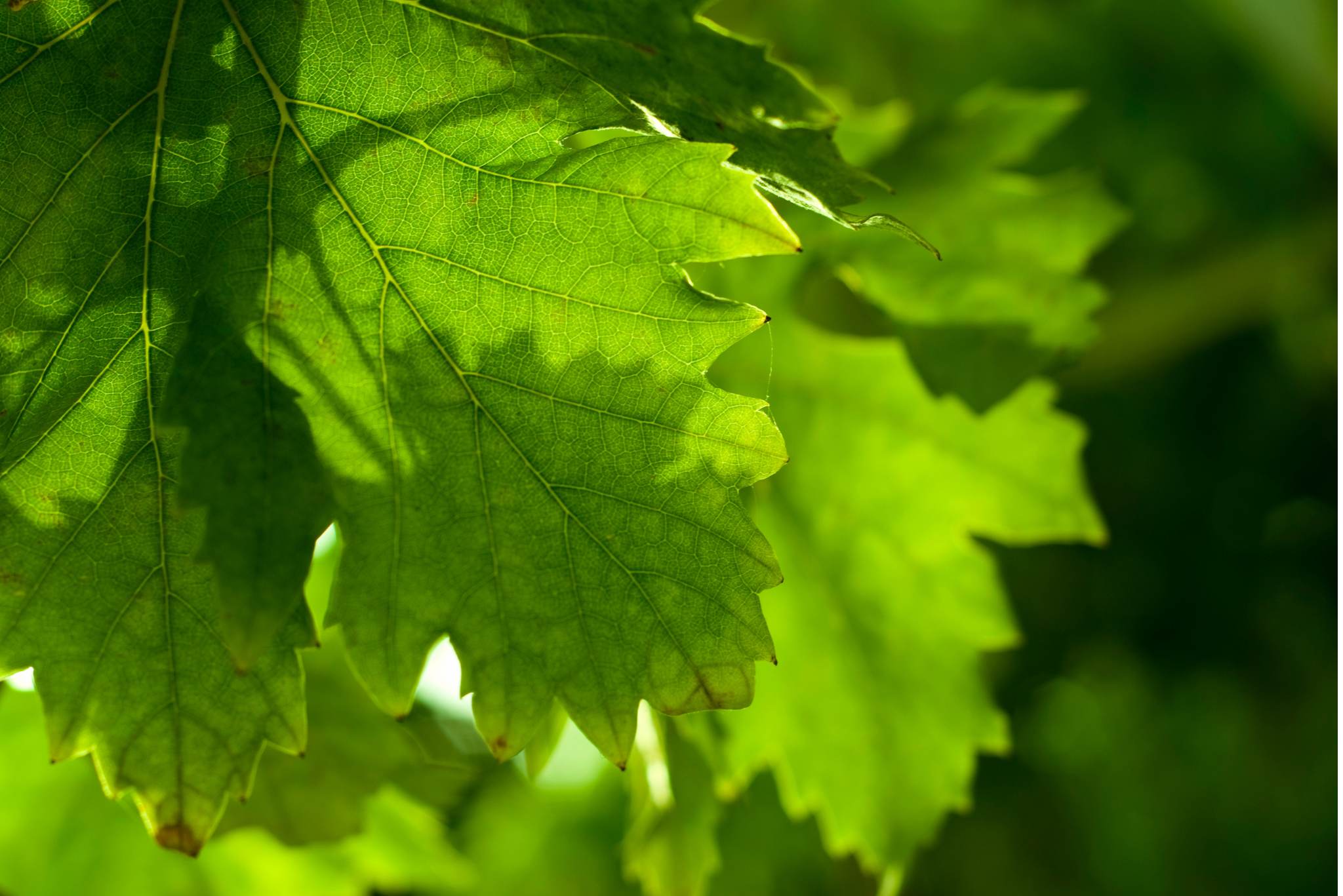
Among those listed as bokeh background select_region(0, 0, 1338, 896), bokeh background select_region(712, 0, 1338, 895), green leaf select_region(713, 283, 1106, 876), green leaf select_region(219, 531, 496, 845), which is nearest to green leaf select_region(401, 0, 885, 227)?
green leaf select_region(713, 283, 1106, 876)

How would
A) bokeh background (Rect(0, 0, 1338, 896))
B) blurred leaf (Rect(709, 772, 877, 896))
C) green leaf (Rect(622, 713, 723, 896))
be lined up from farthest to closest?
1. bokeh background (Rect(0, 0, 1338, 896))
2. blurred leaf (Rect(709, 772, 877, 896))
3. green leaf (Rect(622, 713, 723, 896))

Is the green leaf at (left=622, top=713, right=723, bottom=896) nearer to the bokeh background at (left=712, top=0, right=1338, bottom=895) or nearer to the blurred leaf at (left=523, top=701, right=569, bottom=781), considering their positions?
the blurred leaf at (left=523, top=701, right=569, bottom=781)

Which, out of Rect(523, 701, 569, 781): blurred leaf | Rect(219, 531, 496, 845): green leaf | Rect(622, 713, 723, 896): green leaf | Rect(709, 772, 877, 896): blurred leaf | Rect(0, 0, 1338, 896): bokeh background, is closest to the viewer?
Rect(523, 701, 569, 781): blurred leaf

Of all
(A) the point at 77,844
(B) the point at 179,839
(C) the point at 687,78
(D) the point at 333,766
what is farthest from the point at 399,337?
(A) the point at 77,844

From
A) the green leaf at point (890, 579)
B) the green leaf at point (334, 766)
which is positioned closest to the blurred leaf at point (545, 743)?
the green leaf at point (334, 766)

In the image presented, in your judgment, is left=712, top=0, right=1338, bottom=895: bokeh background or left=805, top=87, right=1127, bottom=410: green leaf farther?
left=712, top=0, right=1338, bottom=895: bokeh background

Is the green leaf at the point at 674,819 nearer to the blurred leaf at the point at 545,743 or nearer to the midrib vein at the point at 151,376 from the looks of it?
the blurred leaf at the point at 545,743
